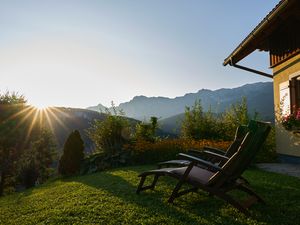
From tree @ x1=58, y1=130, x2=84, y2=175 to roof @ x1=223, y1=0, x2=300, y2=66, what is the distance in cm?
677

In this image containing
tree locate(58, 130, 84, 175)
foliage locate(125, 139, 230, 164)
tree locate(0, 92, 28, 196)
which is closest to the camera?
tree locate(58, 130, 84, 175)

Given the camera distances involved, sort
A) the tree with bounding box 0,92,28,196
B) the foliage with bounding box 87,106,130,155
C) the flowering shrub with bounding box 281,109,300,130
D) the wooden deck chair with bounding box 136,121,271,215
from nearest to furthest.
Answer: the wooden deck chair with bounding box 136,121,271,215 < the flowering shrub with bounding box 281,109,300,130 < the foliage with bounding box 87,106,130,155 < the tree with bounding box 0,92,28,196

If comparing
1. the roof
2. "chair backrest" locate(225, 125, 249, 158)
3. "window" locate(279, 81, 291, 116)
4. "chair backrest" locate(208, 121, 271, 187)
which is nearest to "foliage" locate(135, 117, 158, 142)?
the roof

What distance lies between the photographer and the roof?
25.3ft

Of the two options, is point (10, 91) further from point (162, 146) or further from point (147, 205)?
point (147, 205)

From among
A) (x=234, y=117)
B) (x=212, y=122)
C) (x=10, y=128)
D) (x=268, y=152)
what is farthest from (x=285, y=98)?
(x=10, y=128)

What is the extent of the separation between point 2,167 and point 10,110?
147 inches

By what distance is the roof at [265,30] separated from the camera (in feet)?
25.3

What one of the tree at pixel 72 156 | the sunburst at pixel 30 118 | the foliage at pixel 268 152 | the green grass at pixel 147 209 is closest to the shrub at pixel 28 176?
the tree at pixel 72 156

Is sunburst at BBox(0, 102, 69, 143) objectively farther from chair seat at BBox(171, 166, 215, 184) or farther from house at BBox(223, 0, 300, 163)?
chair seat at BBox(171, 166, 215, 184)

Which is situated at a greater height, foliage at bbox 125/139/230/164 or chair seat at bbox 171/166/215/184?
chair seat at bbox 171/166/215/184

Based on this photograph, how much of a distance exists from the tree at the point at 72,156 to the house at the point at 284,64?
677 cm

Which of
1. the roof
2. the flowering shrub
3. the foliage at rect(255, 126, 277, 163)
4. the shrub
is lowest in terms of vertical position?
the shrub

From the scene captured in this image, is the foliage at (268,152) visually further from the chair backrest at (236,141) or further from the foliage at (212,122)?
the chair backrest at (236,141)
